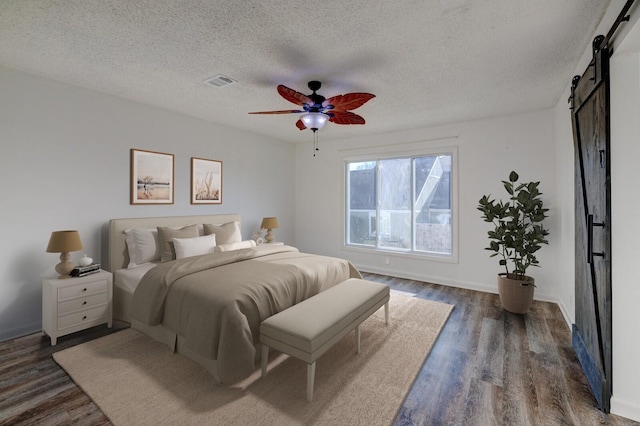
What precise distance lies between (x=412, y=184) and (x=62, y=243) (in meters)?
4.66

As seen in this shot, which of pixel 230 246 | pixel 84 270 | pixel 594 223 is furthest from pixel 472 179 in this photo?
pixel 84 270

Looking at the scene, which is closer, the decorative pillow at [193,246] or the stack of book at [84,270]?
the stack of book at [84,270]

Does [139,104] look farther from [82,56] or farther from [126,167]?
[82,56]

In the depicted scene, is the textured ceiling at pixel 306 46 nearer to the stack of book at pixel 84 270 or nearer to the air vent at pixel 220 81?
the air vent at pixel 220 81

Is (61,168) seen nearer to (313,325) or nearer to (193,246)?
(193,246)

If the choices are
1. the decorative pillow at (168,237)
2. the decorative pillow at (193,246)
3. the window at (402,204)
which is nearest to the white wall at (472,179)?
the window at (402,204)

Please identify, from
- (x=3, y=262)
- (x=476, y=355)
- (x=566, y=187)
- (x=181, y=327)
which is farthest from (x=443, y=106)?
(x=3, y=262)

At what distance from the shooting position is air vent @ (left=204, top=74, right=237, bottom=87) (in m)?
2.88

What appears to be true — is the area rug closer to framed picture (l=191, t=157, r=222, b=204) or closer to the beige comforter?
the beige comforter

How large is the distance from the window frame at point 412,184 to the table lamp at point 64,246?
4054 mm

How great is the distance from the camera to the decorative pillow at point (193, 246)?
133 inches

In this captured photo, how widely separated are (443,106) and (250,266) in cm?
313

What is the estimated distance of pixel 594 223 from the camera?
1.98m

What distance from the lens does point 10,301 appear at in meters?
2.78
